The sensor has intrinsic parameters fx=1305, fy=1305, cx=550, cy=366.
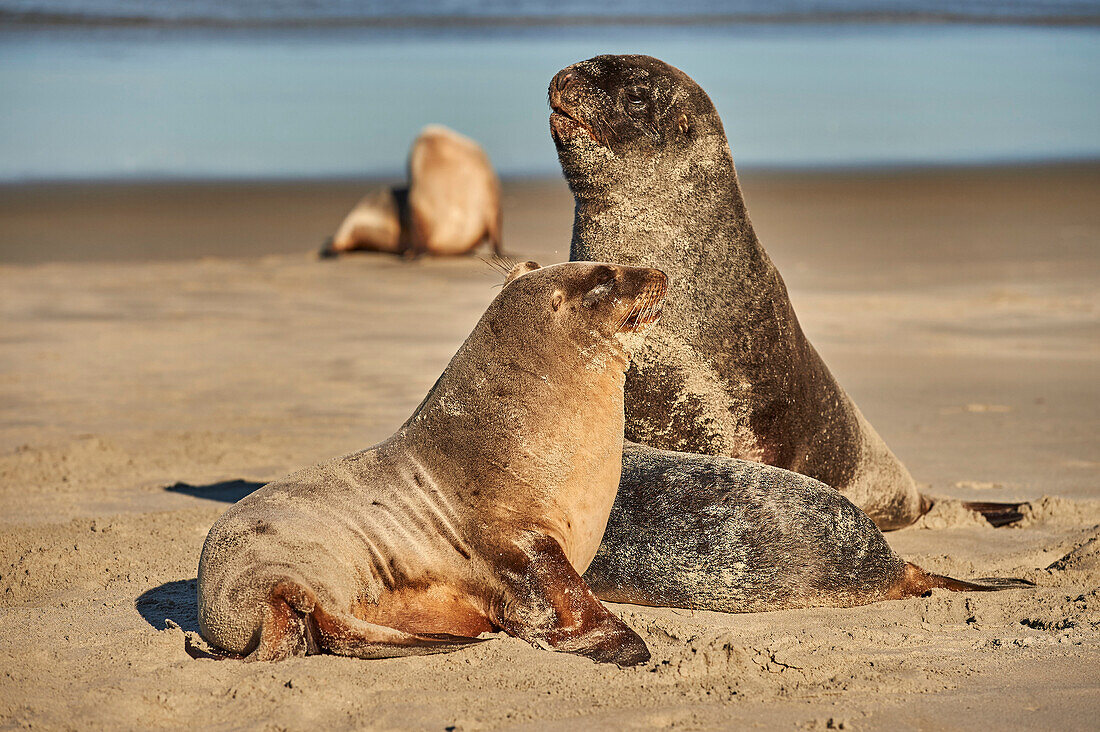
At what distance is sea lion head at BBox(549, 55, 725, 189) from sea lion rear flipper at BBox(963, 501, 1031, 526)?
1951 mm

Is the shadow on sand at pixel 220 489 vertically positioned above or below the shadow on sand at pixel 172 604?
below

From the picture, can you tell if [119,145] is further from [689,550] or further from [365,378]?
[689,550]

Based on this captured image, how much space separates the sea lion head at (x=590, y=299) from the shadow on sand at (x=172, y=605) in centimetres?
146

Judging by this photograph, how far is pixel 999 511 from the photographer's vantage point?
5.45m

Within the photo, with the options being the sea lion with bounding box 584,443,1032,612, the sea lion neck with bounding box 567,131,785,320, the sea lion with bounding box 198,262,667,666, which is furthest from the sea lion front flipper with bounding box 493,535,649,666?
the sea lion neck with bounding box 567,131,785,320

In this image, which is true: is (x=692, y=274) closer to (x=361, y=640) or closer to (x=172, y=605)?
(x=361, y=640)

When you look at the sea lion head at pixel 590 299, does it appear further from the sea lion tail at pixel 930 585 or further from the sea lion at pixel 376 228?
the sea lion at pixel 376 228

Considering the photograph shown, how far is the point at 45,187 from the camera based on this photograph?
23891 millimetres

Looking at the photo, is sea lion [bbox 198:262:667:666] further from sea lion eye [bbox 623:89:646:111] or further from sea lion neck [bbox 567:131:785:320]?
sea lion eye [bbox 623:89:646:111]

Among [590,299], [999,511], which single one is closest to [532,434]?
[590,299]

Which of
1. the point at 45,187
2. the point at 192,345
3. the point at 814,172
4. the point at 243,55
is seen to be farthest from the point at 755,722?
the point at 243,55

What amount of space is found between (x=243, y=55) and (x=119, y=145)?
1194cm

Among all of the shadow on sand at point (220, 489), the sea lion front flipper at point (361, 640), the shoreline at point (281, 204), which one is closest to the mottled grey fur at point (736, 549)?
the sea lion front flipper at point (361, 640)

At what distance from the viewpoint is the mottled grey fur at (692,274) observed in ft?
15.9
